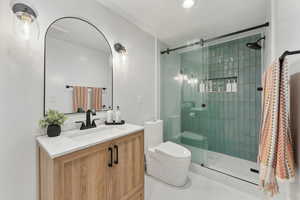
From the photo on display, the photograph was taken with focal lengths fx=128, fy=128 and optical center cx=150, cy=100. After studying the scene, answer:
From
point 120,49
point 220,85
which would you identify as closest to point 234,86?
point 220,85

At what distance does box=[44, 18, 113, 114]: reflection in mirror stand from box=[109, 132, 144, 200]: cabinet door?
593 millimetres

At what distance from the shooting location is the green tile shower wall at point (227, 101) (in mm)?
Result: 2295

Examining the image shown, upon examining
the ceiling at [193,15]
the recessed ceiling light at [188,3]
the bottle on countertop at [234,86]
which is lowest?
the bottle on countertop at [234,86]

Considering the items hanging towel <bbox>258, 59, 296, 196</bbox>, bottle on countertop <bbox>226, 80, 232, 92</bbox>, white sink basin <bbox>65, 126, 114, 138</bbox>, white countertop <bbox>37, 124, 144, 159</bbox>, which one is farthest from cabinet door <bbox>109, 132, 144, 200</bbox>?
bottle on countertop <bbox>226, 80, 232, 92</bbox>

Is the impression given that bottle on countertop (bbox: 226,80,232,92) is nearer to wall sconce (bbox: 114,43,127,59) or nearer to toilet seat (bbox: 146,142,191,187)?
toilet seat (bbox: 146,142,191,187)

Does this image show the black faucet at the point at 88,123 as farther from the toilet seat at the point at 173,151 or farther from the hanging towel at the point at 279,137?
the hanging towel at the point at 279,137

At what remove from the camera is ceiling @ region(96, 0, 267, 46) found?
1.50 m

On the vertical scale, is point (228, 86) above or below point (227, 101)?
above

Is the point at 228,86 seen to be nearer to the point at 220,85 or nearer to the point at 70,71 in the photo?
the point at 220,85

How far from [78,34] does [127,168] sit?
1.46 m

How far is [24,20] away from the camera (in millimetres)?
976

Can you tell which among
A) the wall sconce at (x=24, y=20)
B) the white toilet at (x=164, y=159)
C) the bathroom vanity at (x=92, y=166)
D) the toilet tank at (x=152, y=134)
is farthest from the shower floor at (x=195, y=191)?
the wall sconce at (x=24, y=20)

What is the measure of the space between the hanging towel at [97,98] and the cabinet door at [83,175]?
636 millimetres

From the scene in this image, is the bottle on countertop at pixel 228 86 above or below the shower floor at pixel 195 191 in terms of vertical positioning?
above
